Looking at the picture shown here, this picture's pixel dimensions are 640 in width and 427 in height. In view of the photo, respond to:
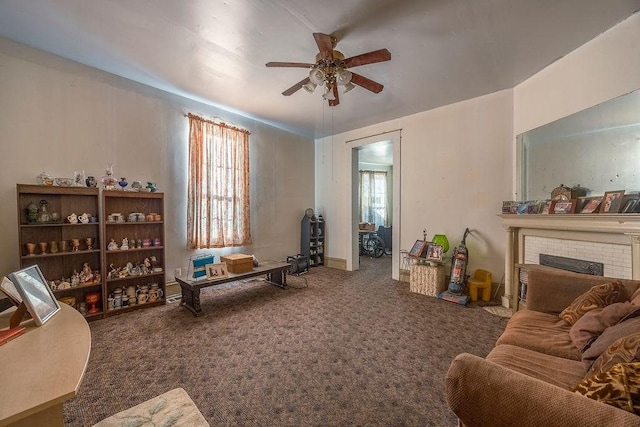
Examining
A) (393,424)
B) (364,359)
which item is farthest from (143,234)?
(393,424)

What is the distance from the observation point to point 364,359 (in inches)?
81.1

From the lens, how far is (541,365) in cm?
126

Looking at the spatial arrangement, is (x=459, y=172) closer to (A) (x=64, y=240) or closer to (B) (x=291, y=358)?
(B) (x=291, y=358)

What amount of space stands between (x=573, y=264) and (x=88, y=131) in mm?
5495

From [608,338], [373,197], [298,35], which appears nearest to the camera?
[608,338]

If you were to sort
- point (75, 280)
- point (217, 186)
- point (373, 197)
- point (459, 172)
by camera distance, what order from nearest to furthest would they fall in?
point (75, 280) → point (459, 172) → point (217, 186) → point (373, 197)

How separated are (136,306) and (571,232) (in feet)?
16.1

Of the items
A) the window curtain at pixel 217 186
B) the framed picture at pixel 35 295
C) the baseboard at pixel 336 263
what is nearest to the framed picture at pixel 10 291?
the framed picture at pixel 35 295

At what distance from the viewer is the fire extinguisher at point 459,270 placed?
135 inches

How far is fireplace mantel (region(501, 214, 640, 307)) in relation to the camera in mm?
2049

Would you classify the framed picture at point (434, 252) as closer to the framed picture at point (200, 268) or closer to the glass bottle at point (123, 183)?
the framed picture at point (200, 268)

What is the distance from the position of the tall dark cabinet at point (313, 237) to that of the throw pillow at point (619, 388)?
14.8 feet

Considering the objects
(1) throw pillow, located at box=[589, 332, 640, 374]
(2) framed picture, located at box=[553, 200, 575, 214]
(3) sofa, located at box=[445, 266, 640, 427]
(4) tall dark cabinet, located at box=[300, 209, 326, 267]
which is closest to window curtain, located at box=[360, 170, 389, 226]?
(4) tall dark cabinet, located at box=[300, 209, 326, 267]

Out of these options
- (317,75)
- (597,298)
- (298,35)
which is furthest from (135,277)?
(597,298)
